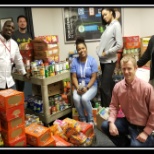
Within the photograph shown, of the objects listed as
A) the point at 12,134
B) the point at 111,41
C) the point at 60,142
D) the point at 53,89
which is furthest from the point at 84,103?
the point at 12,134

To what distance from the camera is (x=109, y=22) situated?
285cm

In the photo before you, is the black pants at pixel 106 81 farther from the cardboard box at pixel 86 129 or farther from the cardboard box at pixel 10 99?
the cardboard box at pixel 10 99

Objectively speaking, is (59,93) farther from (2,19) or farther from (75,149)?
(2,19)

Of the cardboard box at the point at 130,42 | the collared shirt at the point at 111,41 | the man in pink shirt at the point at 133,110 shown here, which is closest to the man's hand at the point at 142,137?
the man in pink shirt at the point at 133,110

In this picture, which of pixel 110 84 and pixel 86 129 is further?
pixel 110 84

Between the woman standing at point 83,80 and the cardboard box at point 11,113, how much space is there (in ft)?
2.72

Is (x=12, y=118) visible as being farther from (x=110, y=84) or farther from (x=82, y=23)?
(x=82, y=23)

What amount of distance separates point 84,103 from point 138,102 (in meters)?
0.99

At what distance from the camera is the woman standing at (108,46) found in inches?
110

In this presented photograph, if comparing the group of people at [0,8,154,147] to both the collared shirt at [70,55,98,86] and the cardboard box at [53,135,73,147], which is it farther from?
the cardboard box at [53,135,73,147]

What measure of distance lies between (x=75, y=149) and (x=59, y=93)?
1351mm

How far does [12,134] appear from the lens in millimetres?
2125

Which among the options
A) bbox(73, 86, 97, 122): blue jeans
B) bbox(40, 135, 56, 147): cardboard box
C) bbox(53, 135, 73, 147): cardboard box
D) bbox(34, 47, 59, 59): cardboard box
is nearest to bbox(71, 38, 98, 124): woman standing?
bbox(73, 86, 97, 122): blue jeans

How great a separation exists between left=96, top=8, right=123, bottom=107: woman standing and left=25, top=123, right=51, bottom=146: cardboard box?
107 centimetres
